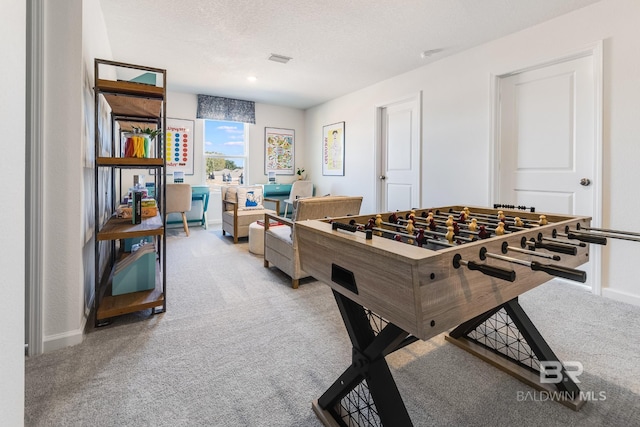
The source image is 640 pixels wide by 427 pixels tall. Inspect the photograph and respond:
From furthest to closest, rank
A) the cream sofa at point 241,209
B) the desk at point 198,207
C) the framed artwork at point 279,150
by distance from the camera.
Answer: the framed artwork at point 279,150
the desk at point 198,207
the cream sofa at point 241,209

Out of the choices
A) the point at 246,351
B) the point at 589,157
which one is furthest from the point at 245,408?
the point at 589,157

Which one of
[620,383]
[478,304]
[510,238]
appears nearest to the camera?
[478,304]

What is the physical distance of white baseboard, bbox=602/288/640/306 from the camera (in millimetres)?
2352

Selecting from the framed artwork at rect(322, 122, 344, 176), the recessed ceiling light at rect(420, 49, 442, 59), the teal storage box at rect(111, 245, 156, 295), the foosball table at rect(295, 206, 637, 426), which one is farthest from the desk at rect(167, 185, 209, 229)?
the foosball table at rect(295, 206, 637, 426)

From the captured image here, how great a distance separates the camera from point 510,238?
1104 mm

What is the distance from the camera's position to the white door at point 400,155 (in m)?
4.15

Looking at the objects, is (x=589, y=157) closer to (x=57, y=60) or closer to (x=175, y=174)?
(x=57, y=60)

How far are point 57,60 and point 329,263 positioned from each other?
6.02ft

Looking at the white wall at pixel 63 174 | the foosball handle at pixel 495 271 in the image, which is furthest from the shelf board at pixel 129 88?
the foosball handle at pixel 495 271

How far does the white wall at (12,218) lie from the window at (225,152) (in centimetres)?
490

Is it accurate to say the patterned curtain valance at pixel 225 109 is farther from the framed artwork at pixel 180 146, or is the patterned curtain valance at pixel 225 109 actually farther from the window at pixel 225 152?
the framed artwork at pixel 180 146

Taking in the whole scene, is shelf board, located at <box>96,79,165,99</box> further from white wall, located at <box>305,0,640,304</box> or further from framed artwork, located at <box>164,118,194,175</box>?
framed artwork, located at <box>164,118,194,175</box>

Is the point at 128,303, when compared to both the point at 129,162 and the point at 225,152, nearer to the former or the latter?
the point at 129,162

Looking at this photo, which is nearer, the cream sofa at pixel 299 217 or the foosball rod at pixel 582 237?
the foosball rod at pixel 582 237
